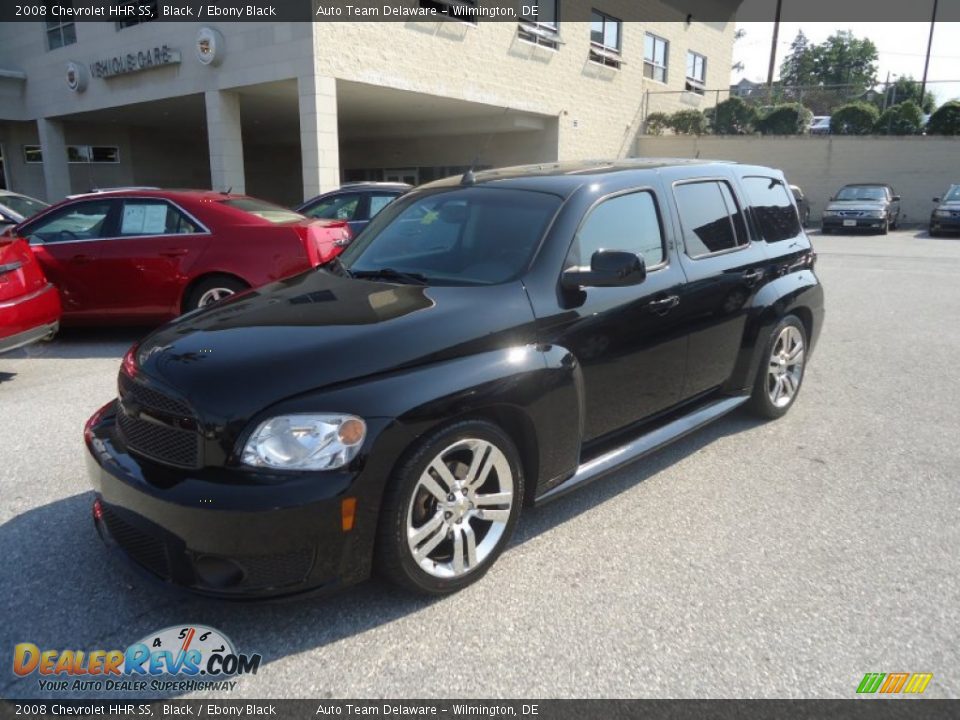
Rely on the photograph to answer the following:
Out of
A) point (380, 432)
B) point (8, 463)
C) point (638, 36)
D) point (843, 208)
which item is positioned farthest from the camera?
point (638, 36)

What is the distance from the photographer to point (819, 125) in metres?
31.1

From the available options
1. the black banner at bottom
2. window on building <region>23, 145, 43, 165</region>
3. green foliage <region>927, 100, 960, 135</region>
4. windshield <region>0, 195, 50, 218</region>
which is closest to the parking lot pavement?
the black banner at bottom

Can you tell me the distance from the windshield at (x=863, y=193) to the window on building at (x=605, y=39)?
9.32m

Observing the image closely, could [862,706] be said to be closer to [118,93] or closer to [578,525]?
[578,525]

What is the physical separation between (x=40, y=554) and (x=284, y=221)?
466 cm

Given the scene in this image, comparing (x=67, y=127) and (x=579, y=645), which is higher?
(x=67, y=127)

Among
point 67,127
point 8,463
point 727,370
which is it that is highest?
point 67,127

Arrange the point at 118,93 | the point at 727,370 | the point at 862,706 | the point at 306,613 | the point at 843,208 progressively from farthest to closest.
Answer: the point at 843,208 → the point at 118,93 → the point at 727,370 → the point at 306,613 → the point at 862,706

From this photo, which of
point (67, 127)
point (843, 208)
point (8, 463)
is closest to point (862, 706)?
point (8, 463)

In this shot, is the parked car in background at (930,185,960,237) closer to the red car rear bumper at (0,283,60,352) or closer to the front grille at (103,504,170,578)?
the red car rear bumper at (0,283,60,352)

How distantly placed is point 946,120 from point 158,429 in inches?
1312

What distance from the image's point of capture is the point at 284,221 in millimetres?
7215

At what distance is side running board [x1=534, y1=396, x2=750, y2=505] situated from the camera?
10.9 feet

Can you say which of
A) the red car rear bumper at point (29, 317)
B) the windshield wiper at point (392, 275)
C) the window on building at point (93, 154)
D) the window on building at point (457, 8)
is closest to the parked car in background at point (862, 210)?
the window on building at point (457, 8)
